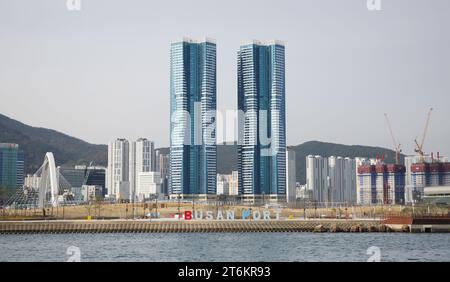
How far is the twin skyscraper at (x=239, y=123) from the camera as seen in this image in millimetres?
37281

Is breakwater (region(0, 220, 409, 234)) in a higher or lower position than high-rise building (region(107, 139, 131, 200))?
→ lower

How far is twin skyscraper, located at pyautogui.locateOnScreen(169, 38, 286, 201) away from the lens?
37.3m

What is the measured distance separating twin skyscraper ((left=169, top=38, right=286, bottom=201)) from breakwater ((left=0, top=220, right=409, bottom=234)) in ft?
21.0

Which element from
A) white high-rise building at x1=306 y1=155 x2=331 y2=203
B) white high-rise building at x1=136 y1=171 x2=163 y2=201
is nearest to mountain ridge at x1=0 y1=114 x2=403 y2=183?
white high-rise building at x1=306 y1=155 x2=331 y2=203

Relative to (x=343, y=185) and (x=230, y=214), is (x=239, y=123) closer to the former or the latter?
(x=230, y=214)

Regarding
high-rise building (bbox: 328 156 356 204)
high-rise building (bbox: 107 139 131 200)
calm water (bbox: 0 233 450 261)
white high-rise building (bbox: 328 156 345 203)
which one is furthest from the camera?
high-rise building (bbox: 328 156 356 204)

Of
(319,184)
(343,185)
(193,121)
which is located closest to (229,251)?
(193,121)

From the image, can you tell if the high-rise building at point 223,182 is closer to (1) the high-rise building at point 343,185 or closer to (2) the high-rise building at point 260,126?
(2) the high-rise building at point 260,126

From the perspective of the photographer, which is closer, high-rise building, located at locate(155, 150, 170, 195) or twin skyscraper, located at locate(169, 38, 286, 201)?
twin skyscraper, located at locate(169, 38, 286, 201)

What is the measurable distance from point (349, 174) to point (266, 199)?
36077 millimetres

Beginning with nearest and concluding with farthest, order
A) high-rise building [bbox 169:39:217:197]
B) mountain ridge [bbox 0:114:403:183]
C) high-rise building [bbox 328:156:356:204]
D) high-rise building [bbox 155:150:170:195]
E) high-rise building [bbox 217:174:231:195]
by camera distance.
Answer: mountain ridge [bbox 0:114:403:183] < high-rise building [bbox 169:39:217:197] < high-rise building [bbox 155:150:170:195] < high-rise building [bbox 217:174:231:195] < high-rise building [bbox 328:156:356:204]

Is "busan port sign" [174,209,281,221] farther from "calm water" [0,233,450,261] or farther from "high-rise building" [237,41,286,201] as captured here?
"calm water" [0,233,450,261]

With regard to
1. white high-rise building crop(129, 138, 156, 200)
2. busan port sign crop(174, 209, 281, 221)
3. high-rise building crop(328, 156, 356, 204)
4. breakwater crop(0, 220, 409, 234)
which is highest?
white high-rise building crop(129, 138, 156, 200)


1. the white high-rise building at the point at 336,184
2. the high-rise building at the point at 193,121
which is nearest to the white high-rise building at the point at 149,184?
the high-rise building at the point at 193,121
